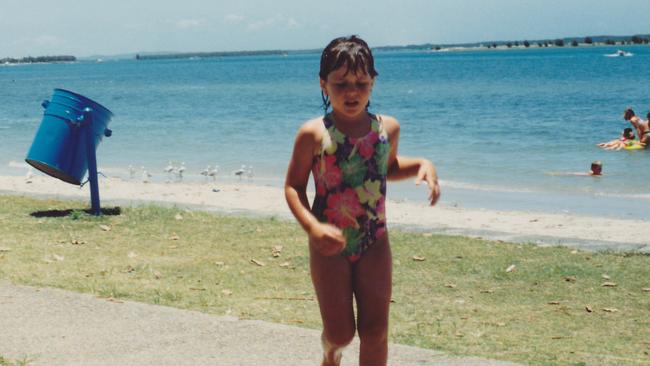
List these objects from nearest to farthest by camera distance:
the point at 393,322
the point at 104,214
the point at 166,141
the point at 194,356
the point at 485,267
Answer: the point at 194,356 < the point at 393,322 < the point at 485,267 < the point at 104,214 < the point at 166,141

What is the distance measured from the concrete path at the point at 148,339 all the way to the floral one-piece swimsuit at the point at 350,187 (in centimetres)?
104

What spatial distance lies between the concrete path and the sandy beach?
405cm

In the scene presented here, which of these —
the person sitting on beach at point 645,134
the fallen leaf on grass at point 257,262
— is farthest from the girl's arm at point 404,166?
the person sitting on beach at point 645,134

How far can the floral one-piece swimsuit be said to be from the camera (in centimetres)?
334

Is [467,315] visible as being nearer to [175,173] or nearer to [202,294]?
[202,294]

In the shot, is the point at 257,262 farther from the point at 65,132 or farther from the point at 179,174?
the point at 179,174

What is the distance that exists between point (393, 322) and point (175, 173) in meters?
12.6

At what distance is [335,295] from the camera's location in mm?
3338

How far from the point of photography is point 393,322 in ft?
17.3

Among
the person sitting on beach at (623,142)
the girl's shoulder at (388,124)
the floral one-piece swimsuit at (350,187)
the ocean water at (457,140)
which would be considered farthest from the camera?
the person sitting on beach at (623,142)

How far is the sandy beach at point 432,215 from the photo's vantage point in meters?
8.62

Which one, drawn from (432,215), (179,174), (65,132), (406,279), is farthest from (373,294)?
(179,174)

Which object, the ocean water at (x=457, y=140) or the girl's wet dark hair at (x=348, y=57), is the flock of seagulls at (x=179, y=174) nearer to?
the ocean water at (x=457, y=140)

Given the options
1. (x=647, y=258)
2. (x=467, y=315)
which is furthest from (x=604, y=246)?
(x=467, y=315)
